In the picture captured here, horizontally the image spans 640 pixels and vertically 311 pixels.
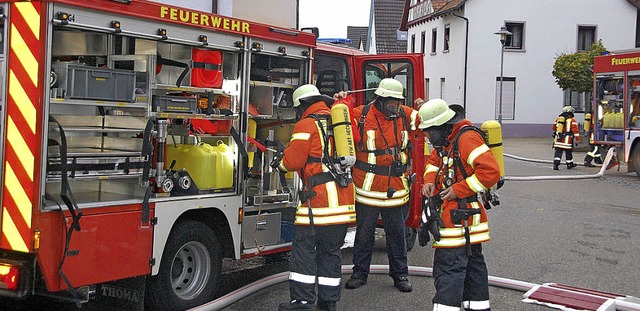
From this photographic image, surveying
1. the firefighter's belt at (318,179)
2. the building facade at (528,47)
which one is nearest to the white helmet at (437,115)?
the firefighter's belt at (318,179)

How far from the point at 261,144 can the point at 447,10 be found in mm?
32007

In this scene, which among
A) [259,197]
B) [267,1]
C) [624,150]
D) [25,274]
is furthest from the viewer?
[624,150]

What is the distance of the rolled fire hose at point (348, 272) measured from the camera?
20.0 ft

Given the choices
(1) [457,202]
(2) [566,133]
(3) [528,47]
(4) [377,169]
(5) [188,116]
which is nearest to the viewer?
(1) [457,202]

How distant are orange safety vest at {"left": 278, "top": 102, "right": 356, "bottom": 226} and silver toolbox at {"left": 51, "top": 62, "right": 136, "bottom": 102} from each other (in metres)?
1.30

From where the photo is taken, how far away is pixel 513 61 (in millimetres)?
35875

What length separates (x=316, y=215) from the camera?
615 centimetres

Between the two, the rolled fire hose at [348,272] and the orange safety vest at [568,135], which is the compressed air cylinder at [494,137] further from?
the orange safety vest at [568,135]

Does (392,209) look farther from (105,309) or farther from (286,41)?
(105,309)

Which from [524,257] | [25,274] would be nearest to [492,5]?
[524,257]

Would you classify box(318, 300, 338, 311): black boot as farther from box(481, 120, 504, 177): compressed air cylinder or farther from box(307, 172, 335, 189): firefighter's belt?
box(481, 120, 504, 177): compressed air cylinder

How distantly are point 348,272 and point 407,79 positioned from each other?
7.45 ft

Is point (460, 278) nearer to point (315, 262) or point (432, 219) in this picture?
point (432, 219)

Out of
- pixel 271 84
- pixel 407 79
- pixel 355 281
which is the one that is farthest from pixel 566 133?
pixel 271 84
